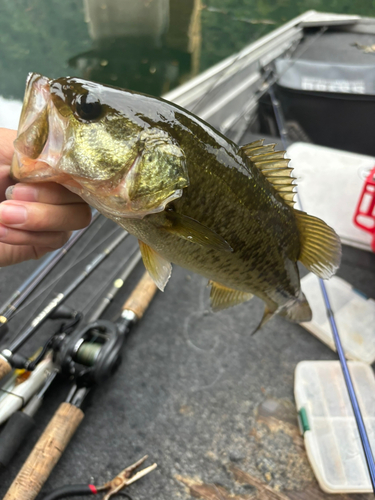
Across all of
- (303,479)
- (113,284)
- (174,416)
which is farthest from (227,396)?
(113,284)

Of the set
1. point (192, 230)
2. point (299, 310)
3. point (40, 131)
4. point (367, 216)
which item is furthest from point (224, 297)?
point (367, 216)

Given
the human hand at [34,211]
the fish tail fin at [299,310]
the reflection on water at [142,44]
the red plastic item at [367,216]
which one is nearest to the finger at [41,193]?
the human hand at [34,211]

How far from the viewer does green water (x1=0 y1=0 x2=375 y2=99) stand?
4785mm

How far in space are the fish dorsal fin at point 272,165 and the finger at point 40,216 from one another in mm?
464

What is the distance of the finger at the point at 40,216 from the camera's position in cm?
76

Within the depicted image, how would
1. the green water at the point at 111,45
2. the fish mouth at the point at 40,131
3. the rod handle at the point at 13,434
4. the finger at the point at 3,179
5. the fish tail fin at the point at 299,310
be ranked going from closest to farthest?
the fish mouth at the point at 40,131 → the finger at the point at 3,179 → the fish tail fin at the point at 299,310 → the rod handle at the point at 13,434 → the green water at the point at 111,45

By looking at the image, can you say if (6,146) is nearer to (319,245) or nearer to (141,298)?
(319,245)

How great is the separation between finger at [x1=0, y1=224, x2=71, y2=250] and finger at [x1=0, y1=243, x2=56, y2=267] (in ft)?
0.25

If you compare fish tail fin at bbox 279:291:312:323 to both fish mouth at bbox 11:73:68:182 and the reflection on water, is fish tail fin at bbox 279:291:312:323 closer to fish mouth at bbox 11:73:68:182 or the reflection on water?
fish mouth at bbox 11:73:68:182

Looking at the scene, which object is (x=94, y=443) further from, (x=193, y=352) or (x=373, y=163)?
(x=373, y=163)

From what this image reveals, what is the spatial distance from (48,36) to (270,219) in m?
6.72

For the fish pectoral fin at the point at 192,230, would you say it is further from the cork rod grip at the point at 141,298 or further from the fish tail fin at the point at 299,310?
the cork rod grip at the point at 141,298

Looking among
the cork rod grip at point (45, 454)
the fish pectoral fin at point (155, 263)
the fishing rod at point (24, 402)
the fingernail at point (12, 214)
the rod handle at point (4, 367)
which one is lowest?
the cork rod grip at point (45, 454)

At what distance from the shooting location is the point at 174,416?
1.57 metres
